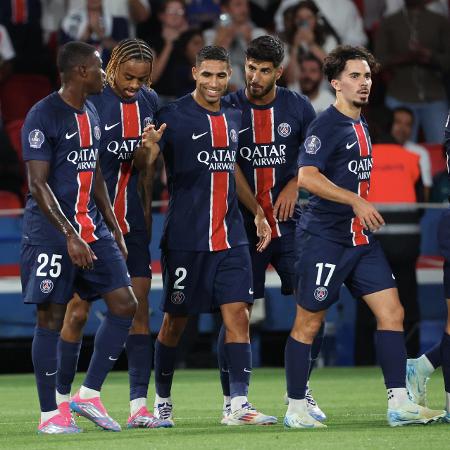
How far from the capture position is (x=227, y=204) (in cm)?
760

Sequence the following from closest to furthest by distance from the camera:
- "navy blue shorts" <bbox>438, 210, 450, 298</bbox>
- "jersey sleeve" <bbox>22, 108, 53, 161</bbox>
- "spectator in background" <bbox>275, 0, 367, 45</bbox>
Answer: "jersey sleeve" <bbox>22, 108, 53, 161</bbox> → "navy blue shorts" <bbox>438, 210, 450, 298</bbox> → "spectator in background" <bbox>275, 0, 367, 45</bbox>

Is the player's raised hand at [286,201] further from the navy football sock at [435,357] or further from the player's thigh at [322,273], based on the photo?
the navy football sock at [435,357]

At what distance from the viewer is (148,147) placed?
741 centimetres

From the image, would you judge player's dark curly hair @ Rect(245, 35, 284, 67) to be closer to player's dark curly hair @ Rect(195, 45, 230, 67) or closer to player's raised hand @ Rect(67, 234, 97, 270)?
player's dark curly hair @ Rect(195, 45, 230, 67)

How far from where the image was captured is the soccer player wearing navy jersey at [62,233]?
22.7 feet

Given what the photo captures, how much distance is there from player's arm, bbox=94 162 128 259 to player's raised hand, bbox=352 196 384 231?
4.40 ft

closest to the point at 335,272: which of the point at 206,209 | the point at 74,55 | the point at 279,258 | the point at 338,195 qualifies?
the point at 338,195

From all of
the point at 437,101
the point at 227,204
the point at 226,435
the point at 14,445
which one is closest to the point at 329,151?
the point at 227,204

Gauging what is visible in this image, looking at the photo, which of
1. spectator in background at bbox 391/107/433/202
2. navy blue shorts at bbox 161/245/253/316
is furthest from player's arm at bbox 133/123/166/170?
spectator in background at bbox 391/107/433/202

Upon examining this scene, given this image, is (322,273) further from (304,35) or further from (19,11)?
(19,11)

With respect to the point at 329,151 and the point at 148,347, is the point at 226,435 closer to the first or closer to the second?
the point at 148,347

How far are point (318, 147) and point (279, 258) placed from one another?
1.34 meters

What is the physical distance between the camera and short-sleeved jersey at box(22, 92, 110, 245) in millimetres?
6914

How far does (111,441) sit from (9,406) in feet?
8.44
